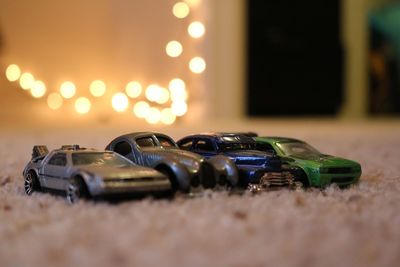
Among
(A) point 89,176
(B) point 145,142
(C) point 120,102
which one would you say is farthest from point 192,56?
(A) point 89,176

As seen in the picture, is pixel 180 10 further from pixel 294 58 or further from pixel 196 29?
pixel 294 58

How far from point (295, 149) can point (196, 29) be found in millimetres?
2311

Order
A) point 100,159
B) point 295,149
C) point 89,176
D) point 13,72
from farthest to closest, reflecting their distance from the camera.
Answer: point 13,72, point 295,149, point 100,159, point 89,176

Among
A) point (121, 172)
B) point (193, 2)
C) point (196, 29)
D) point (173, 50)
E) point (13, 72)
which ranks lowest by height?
point (121, 172)

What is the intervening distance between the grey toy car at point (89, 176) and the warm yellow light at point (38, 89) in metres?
2.31

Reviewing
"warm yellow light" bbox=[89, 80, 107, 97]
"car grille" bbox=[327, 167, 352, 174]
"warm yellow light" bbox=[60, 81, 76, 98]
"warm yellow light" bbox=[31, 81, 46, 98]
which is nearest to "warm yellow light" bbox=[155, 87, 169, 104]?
"warm yellow light" bbox=[89, 80, 107, 97]

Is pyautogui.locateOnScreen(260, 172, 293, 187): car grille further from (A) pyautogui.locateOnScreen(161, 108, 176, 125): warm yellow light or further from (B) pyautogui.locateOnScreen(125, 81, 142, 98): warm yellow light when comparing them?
(B) pyautogui.locateOnScreen(125, 81, 142, 98): warm yellow light

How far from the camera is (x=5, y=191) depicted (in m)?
1.14

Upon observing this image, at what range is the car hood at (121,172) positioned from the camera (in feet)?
3.04

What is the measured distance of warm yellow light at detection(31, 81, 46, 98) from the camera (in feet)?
11.0

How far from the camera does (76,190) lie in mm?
956

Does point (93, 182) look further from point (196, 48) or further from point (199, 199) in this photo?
point (196, 48)

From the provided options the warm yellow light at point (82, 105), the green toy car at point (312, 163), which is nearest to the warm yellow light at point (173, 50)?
the warm yellow light at point (82, 105)

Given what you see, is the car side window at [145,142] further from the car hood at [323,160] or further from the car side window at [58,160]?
the car hood at [323,160]
